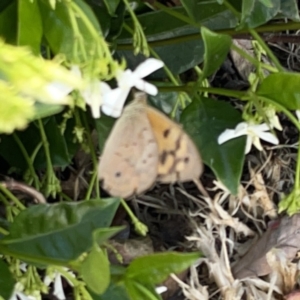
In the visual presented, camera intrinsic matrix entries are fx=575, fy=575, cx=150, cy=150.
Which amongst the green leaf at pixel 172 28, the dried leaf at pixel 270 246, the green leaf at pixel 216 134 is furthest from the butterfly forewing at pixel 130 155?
the dried leaf at pixel 270 246

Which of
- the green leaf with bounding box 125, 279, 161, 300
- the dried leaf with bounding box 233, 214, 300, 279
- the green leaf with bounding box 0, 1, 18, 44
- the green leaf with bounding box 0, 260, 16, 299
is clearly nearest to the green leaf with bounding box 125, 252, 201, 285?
the green leaf with bounding box 125, 279, 161, 300

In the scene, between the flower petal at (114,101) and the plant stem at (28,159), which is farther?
the plant stem at (28,159)

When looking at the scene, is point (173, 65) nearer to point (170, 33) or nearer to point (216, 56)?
point (170, 33)

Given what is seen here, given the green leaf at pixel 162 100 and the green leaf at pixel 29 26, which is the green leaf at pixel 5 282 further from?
the green leaf at pixel 162 100

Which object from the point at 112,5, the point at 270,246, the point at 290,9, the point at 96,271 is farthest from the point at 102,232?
the point at 270,246

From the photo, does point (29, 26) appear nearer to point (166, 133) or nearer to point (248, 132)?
point (166, 133)
